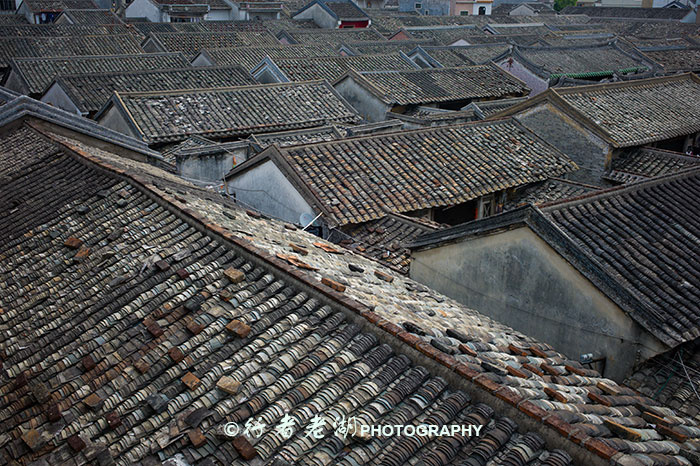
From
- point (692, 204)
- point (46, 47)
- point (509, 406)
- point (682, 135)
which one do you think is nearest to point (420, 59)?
point (682, 135)

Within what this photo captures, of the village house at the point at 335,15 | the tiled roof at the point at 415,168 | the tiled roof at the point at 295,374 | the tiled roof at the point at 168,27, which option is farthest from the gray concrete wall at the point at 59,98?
the village house at the point at 335,15

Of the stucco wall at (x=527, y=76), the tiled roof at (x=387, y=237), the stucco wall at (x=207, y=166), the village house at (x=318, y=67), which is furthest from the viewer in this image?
the stucco wall at (x=527, y=76)

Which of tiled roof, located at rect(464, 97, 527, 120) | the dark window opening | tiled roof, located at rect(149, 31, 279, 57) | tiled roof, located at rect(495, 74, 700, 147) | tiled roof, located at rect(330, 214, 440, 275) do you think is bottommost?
the dark window opening

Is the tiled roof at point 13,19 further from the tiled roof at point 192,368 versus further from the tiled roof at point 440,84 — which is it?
the tiled roof at point 192,368

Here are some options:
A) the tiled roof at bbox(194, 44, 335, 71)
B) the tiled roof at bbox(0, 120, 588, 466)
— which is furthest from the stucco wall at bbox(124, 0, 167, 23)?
the tiled roof at bbox(0, 120, 588, 466)

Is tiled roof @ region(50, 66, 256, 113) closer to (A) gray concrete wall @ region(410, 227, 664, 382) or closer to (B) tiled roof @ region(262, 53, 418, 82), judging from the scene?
(B) tiled roof @ region(262, 53, 418, 82)

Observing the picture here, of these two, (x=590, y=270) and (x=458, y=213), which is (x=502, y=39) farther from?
(x=590, y=270)

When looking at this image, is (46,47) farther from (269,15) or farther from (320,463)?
(320,463)
